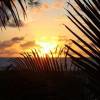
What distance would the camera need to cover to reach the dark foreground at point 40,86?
10.7 ft

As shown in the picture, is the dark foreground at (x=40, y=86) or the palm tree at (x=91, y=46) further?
the dark foreground at (x=40, y=86)

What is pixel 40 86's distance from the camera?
11.6 ft

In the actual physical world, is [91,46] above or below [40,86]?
above

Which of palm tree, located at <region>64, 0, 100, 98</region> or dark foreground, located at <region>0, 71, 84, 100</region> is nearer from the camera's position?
palm tree, located at <region>64, 0, 100, 98</region>

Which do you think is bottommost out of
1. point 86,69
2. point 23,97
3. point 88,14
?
point 23,97

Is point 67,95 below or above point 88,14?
below

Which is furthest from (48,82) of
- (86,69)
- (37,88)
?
(86,69)

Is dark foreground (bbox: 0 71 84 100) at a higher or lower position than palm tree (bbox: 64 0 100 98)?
lower

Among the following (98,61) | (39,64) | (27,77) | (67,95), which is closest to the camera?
(98,61)

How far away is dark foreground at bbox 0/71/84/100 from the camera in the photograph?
325 cm

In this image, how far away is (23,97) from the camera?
343cm

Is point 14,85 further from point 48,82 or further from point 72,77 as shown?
point 72,77

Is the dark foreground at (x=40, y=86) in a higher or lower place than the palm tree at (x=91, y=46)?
lower

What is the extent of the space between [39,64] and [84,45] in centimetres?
205
